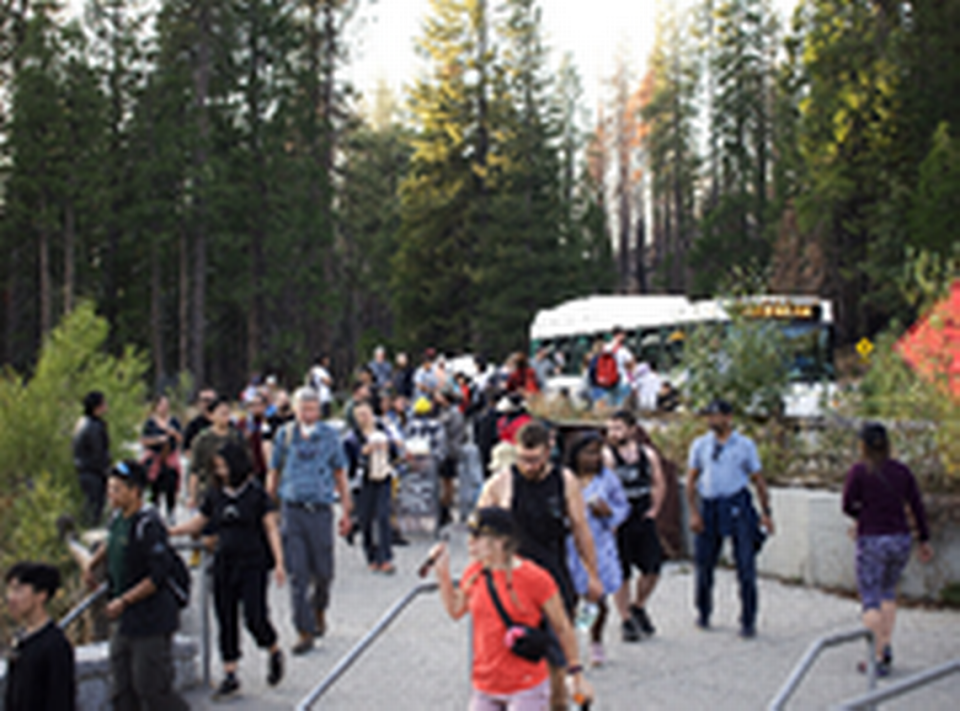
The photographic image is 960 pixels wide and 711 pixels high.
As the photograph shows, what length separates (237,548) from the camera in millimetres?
7312

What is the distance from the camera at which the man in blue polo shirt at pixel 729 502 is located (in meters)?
8.52

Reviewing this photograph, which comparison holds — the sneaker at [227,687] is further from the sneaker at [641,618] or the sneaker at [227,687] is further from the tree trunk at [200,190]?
the tree trunk at [200,190]

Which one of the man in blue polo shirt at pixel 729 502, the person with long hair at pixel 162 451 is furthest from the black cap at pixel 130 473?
the person with long hair at pixel 162 451

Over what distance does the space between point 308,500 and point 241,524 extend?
127 cm

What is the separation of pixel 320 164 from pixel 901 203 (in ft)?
82.8

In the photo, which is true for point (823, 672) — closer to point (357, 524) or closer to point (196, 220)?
point (357, 524)

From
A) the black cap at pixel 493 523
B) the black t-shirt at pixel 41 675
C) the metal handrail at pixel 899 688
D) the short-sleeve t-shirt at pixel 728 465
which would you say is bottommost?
the black t-shirt at pixel 41 675

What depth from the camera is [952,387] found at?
1069cm

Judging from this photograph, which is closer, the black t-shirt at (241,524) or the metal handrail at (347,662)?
the metal handrail at (347,662)

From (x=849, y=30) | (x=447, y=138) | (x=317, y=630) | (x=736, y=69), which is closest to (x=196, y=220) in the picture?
(x=447, y=138)

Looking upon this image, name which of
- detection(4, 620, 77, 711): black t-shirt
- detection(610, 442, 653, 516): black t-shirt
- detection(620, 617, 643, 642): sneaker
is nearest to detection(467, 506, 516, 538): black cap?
detection(4, 620, 77, 711): black t-shirt

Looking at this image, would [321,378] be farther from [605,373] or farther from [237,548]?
[237,548]

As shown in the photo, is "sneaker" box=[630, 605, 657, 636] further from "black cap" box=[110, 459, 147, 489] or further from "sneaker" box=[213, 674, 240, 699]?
"black cap" box=[110, 459, 147, 489]

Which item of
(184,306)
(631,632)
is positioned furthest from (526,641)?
(184,306)
